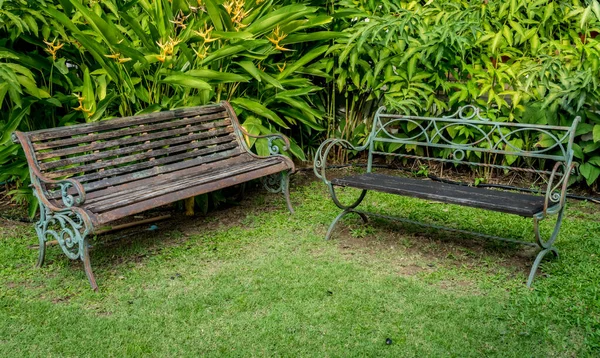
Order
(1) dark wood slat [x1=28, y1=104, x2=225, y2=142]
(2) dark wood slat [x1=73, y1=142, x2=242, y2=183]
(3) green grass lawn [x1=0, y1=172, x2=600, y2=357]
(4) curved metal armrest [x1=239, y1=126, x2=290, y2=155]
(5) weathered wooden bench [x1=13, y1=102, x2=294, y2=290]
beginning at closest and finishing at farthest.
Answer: (3) green grass lawn [x1=0, y1=172, x2=600, y2=357] → (5) weathered wooden bench [x1=13, y1=102, x2=294, y2=290] → (1) dark wood slat [x1=28, y1=104, x2=225, y2=142] → (2) dark wood slat [x1=73, y1=142, x2=242, y2=183] → (4) curved metal armrest [x1=239, y1=126, x2=290, y2=155]

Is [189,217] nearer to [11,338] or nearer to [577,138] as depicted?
[11,338]

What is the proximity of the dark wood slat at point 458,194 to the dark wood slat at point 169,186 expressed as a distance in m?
0.75

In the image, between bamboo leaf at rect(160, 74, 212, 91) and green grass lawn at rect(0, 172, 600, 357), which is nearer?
green grass lawn at rect(0, 172, 600, 357)

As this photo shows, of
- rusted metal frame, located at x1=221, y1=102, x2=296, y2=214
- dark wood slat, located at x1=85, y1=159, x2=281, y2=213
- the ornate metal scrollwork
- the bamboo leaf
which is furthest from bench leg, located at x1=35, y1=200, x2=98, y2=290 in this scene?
rusted metal frame, located at x1=221, y1=102, x2=296, y2=214

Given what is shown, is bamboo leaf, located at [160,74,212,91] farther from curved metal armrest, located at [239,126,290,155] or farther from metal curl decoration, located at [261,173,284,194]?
metal curl decoration, located at [261,173,284,194]

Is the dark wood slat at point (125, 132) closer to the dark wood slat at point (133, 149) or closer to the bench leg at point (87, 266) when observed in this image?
the dark wood slat at point (133, 149)

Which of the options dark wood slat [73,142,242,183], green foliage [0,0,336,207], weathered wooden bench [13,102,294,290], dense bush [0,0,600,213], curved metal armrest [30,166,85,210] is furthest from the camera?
dense bush [0,0,600,213]

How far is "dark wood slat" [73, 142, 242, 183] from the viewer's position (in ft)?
13.0

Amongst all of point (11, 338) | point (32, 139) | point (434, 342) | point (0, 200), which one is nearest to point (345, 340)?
point (434, 342)

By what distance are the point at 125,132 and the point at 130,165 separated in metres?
0.22

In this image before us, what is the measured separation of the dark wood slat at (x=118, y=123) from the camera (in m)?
3.78

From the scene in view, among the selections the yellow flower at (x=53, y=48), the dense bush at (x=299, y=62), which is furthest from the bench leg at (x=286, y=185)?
the yellow flower at (x=53, y=48)

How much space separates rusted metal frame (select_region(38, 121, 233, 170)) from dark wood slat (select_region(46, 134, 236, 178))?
1.3 inches

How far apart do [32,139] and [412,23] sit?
10.5 feet
